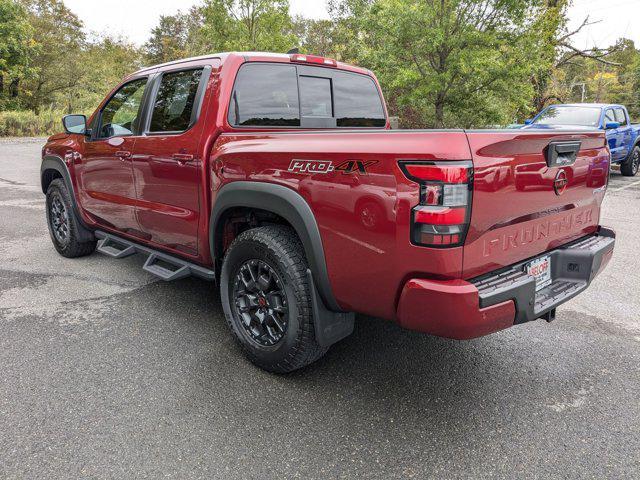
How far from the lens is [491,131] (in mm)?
2051

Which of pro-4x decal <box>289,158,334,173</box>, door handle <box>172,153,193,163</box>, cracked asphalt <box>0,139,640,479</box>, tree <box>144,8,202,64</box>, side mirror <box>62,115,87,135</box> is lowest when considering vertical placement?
cracked asphalt <box>0,139,640,479</box>

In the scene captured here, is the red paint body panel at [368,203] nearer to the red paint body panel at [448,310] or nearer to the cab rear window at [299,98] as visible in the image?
the red paint body panel at [448,310]

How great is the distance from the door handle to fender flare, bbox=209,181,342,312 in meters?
0.56

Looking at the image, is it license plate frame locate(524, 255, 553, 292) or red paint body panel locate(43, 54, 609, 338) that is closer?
red paint body panel locate(43, 54, 609, 338)

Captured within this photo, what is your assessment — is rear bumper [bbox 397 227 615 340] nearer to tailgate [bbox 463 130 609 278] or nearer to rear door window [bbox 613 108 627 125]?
tailgate [bbox 463 130 609 278]

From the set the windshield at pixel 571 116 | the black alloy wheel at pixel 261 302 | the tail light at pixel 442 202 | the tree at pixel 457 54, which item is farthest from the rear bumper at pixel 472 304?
the windshield at pixel 571 116

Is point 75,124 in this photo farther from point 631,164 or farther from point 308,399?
point 631,164

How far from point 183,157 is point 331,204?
4.57 feet

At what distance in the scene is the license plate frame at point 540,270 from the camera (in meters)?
2.38

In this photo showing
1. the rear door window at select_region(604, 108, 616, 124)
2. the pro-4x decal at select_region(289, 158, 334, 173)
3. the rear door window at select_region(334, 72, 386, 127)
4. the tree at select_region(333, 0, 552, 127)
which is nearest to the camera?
the pro-4x decal at select_region(289, 158, 334, 173)

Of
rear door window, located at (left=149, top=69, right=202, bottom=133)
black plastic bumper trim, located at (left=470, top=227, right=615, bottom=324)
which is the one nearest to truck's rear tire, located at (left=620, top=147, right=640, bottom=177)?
black plastic bumper trim, located at (left=470, top=227, right=615, bottom=324)

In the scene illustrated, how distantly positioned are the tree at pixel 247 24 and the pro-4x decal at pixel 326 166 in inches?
554

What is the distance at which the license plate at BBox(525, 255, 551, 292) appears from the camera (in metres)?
2.39

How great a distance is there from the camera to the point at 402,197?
1.99 metres
